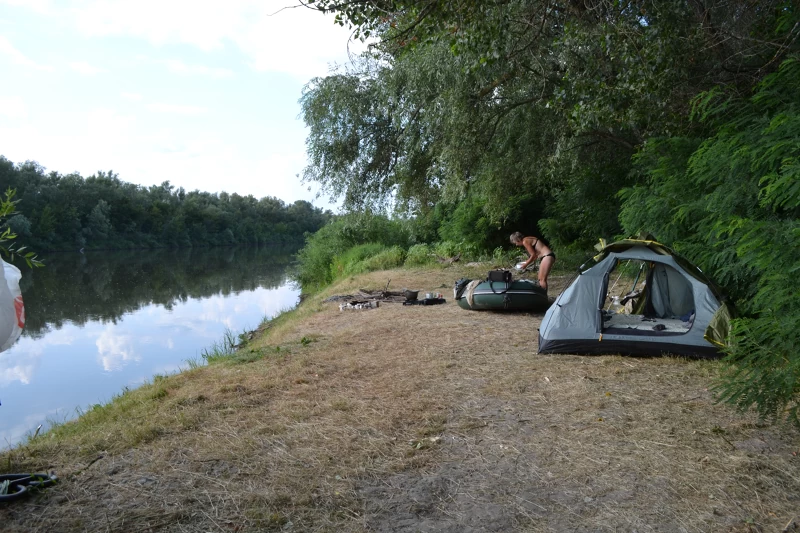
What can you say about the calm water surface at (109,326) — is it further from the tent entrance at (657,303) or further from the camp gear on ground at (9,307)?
the tent entrance at (657,303)

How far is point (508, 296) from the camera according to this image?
1011 centimetres

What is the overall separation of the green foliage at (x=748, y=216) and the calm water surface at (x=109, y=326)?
779 cm

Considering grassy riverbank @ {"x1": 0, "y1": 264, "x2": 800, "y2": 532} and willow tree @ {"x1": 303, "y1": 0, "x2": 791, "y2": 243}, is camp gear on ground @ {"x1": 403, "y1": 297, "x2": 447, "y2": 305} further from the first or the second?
grassy riverbank @ {"x1": 0, "y1": 264, "x2": 800, "y2": 532}

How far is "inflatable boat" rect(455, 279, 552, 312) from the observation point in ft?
33.2

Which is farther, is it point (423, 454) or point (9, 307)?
point (423, 454)

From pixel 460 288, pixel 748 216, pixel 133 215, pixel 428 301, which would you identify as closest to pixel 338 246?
pixel 428 301

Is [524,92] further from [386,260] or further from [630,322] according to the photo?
[386,260]

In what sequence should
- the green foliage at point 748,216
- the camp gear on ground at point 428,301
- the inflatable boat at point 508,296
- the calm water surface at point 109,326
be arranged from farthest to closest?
the calm water surface at point 109,326, the camp gear on ground at point 428,301, the inflatable boat at point 508,296, the green foliage at point 748,216

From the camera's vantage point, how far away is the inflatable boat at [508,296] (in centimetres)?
1012

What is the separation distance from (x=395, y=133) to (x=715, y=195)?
986 cm

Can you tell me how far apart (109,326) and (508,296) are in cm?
1476

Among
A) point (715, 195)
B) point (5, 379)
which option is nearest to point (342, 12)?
point (715, 195)

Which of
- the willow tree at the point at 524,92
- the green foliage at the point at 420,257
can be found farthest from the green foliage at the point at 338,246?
the willow tree at the point at 524,92

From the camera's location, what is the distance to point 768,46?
7383 millimetres
